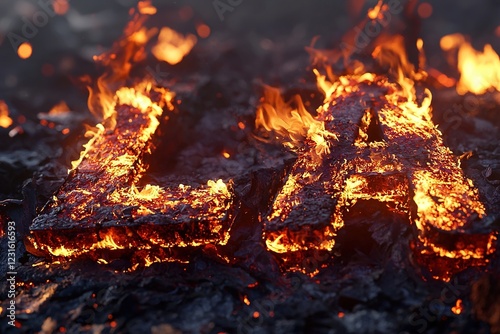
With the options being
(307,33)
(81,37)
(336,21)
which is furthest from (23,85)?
(336,21)

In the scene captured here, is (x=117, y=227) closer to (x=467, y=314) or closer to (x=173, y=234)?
(x=173, y=234)

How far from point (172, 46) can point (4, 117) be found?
14.6 ft

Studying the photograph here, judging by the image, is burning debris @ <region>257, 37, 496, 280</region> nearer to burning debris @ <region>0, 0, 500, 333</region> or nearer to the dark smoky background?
burning debris @ <region>0, 0, 500, 333</region>

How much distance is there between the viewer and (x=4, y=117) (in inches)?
305

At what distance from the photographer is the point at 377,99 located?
18.2ft

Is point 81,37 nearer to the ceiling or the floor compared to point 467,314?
nearer to the floor

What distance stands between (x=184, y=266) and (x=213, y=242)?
1.47ft

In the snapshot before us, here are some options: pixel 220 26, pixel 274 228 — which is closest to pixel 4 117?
pixel 274 228

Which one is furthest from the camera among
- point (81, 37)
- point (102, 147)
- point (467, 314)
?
point (81, 37)

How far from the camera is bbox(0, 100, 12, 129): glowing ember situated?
7.56 m

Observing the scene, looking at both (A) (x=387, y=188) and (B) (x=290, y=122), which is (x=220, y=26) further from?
(A) (x=387, y=188)

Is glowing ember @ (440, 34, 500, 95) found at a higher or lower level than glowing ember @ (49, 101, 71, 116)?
higher

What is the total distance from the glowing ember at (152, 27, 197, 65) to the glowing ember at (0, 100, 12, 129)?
3457 mm

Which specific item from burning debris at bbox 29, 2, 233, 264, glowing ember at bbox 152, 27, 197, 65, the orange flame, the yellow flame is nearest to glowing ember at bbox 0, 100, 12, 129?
burning debris at bbox 29, 2, 233, 264
